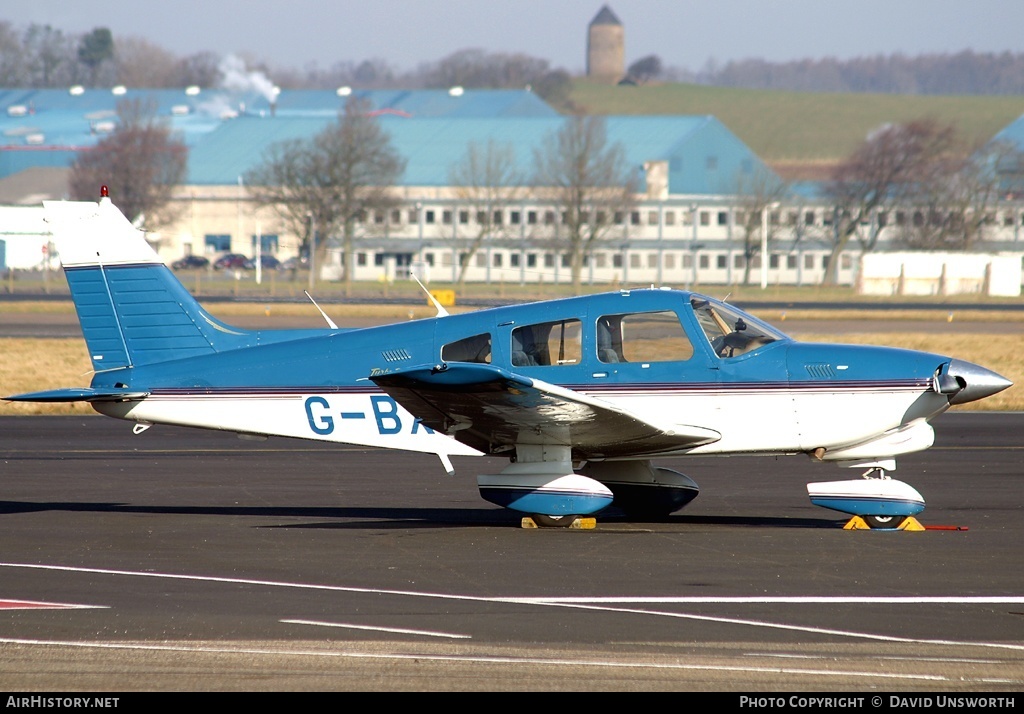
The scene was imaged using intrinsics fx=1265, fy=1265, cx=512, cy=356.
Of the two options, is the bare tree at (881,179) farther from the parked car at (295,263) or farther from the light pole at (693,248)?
the parked car at (295,263)

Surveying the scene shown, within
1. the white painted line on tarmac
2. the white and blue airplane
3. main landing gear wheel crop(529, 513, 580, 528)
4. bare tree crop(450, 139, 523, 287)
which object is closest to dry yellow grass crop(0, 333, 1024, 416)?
the white and blue airplane

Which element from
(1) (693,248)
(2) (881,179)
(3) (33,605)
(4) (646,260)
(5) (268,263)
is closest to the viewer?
(3) (33,605)

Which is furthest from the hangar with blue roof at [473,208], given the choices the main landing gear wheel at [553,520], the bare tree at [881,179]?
A: the main landing gear wheel at [553,520]

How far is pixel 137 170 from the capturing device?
8144 cm

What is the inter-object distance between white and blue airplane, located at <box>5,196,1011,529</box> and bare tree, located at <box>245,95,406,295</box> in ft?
181

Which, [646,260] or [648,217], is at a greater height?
[648,217]

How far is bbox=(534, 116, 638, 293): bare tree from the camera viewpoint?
7050 cm

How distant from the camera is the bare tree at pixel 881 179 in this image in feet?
258

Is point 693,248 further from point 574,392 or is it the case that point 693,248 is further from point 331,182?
point 574,392

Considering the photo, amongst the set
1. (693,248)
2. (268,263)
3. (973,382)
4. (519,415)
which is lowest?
(268,263)

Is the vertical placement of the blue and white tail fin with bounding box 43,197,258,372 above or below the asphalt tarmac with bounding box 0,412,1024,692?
above

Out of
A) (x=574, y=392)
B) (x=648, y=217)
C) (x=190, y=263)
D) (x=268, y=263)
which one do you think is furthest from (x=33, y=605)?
(x=190, y=263)

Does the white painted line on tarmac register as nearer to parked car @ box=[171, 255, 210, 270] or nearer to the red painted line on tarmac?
the red painted line on tarmac

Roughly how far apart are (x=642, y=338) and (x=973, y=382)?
2812 mm
